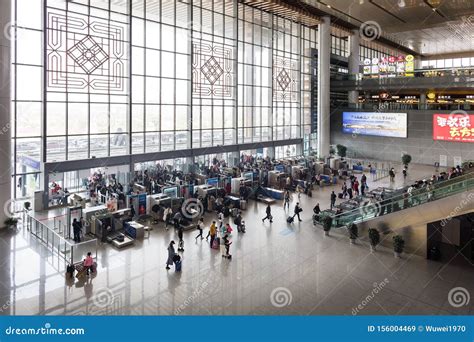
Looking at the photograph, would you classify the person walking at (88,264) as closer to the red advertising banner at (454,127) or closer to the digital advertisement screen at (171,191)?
the digital advertisement screen at (171,191)

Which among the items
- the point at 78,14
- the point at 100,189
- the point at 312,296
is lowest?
the point at 312,296

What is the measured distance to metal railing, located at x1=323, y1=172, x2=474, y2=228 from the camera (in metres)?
13.1

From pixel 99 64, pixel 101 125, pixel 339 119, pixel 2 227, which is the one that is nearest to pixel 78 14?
pixel 99 64

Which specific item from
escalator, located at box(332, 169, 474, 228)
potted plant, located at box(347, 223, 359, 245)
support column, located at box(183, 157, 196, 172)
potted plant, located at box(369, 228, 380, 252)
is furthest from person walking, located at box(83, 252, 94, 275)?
support column, located at box(183, 157, 196, 172)

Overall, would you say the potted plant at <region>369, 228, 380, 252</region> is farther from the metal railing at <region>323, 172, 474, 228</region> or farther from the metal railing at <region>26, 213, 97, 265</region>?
the metal railing at <region>26, 213, 97, 265</region>

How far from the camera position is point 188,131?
97.1 feet

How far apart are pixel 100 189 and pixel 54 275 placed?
11110 mm

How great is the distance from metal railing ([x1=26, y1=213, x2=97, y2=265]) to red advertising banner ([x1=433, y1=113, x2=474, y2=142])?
105ft

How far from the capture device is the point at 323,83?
38.3 m

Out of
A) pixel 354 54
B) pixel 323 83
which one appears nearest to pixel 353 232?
pixel 323 83

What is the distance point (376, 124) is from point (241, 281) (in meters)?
32.6

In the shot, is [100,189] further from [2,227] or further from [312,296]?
[312,296]

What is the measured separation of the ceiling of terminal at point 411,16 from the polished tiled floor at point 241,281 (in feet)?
72.5

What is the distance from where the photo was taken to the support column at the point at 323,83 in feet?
122
